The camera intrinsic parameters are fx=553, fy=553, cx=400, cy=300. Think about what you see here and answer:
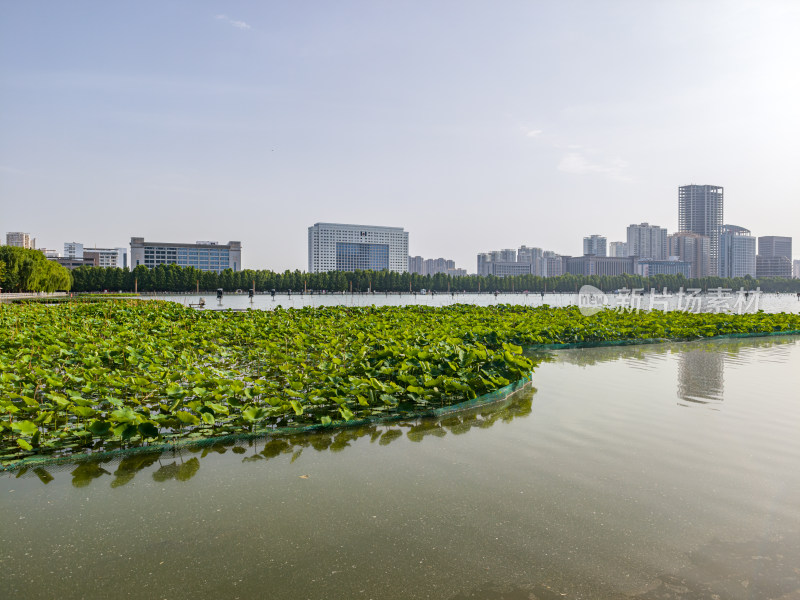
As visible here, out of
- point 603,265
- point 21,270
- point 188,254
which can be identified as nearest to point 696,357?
point 21,270

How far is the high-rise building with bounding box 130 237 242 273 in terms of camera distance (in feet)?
399

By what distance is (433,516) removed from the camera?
2.86m

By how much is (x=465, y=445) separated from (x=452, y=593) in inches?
78.7

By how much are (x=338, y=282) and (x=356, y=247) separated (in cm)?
5969

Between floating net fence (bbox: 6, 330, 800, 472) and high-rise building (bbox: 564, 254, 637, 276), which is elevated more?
high-rise building (bbox: 564, 254, 637, 276)

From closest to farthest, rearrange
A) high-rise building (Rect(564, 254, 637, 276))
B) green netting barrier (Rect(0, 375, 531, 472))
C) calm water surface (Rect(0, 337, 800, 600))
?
calm water surface (Rect(0, 337, 800, 600))
green netting barrier (Rect(0, 375, 531, 472))
high-rise building (Rect(564, 254, 637, 276))

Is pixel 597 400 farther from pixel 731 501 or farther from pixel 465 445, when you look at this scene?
pixel 731 501

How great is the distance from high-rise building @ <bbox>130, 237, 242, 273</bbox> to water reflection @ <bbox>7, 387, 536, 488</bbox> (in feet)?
396

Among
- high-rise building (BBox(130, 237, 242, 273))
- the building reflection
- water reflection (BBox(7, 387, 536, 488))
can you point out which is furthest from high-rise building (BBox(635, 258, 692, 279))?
water reflection (BBox(7, 387, 536, 488))

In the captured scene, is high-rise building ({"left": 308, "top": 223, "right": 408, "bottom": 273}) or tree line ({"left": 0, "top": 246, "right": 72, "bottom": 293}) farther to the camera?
high-rise building ({"left": 308, "top": 223, "right": 408, "bottom": 273})

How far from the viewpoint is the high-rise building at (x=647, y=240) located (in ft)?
607

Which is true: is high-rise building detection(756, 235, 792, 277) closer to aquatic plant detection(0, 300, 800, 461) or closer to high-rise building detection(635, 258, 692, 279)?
high-rise building detection(635, 258, 692, 279)

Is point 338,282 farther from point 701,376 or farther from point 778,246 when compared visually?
point 778,246

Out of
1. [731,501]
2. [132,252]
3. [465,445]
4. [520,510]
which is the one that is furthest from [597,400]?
[132,252]
